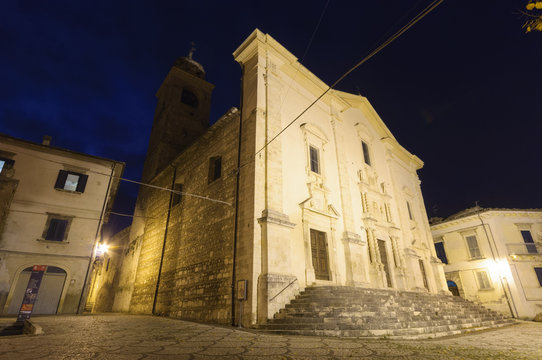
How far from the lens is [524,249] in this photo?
708 inches

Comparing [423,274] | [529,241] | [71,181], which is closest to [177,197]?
[71,181]

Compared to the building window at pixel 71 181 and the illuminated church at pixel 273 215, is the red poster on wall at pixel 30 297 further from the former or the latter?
the building window at pixel 71 181

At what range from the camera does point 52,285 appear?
12148mm

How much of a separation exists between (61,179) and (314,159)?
12405 millimetres

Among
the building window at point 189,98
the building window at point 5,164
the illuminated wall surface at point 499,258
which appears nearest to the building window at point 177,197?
the building window at point 5,164

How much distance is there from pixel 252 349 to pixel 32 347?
3.08m

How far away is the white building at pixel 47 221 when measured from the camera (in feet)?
38.1

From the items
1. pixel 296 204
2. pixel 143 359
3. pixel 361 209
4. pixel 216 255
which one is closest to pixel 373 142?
pixel 361 209

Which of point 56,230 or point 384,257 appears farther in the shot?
point 384,257

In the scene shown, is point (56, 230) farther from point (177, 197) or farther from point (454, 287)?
point (454, 287)

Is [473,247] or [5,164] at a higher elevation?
[5,164]

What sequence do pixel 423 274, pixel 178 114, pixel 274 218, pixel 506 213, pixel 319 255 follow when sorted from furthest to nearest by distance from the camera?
1. pixel 178 114
2. pixel 506 213
3. pixel 423 274
4. pixel 319 255
5. pixel 274 218

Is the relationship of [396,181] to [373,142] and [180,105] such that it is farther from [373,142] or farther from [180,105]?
[180,105]

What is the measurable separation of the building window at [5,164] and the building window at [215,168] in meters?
9.37
